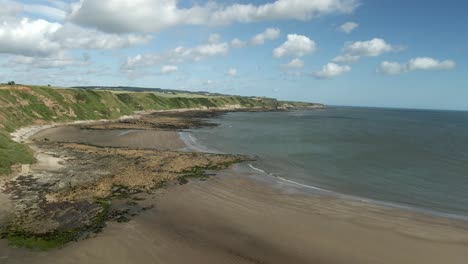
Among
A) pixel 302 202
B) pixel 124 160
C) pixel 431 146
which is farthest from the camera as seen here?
pixel 431 146

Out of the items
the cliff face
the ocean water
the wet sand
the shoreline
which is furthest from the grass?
the ocean water

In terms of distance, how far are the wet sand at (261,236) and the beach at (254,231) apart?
2.2 inches

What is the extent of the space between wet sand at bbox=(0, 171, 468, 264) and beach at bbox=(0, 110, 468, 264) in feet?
0.18

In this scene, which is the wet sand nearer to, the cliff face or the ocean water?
the ocean water

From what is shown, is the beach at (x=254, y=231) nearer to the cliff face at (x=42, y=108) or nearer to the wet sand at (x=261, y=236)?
the wet sand at (x=261, y=236)

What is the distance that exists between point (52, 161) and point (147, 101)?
121 meters

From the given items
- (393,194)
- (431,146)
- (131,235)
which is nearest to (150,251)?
(131,235)

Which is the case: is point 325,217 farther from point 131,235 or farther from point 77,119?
point 77,119

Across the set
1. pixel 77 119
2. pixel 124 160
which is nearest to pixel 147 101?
pixel 77 119

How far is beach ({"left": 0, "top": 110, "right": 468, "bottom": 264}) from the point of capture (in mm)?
18188

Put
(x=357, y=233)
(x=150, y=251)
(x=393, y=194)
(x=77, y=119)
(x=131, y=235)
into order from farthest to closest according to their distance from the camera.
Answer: (x=77, y=119) < (x=393, y=194) < (x=357, y=233) < (x=131, y=235) < (x=150, y=251)

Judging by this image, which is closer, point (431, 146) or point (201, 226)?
point (201, 226)

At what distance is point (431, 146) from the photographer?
68.5 meters

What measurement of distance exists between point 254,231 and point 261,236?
0.84 m
